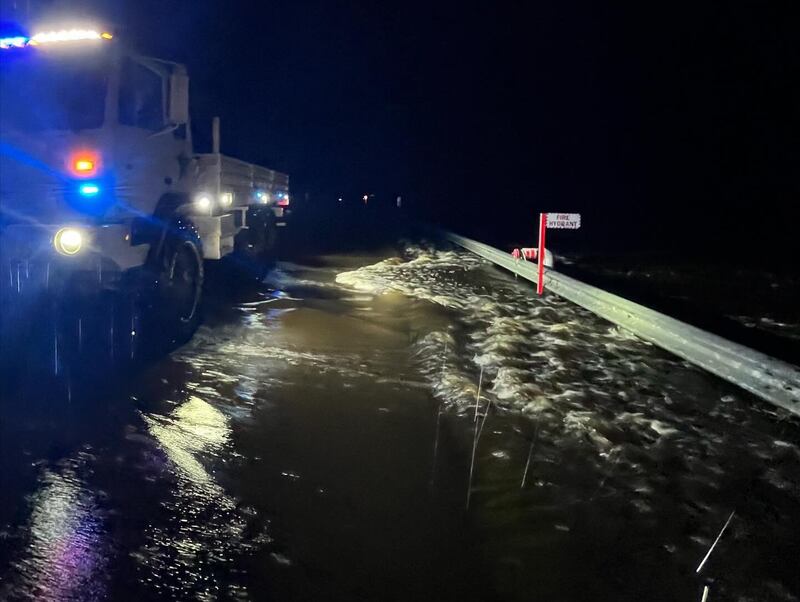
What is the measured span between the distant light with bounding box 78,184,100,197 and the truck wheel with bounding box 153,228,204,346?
1484 mm

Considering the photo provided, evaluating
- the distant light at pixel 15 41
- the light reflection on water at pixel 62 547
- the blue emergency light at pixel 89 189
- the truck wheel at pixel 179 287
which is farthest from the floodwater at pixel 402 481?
the distant light at pixel 15 41

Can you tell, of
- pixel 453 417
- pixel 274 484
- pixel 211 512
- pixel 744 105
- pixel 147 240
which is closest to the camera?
pixel 211 512

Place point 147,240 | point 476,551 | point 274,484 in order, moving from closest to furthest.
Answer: point 476,551 → point 274,484 → point 147,240

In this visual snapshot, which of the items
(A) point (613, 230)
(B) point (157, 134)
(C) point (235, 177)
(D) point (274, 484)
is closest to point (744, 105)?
(A) point (613, 230)

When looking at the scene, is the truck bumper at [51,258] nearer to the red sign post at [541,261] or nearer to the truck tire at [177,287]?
the truck tire at [177,287]

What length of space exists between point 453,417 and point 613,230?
33081 mm

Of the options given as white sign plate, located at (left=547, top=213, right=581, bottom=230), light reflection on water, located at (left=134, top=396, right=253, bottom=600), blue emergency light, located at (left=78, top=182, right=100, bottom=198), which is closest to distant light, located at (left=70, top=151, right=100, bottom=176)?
blue emergency light, located at (left=78, top=182, right=100, bottom=198)

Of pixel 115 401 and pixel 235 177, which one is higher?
pixel 235 177

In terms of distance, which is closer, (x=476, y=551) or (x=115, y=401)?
(x=476, y=551)

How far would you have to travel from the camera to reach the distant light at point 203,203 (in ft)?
36.3

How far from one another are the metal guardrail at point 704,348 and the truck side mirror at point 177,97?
6.28 meters

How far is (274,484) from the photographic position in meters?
4.95

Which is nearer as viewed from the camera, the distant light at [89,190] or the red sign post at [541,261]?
the distant light at [89,190]

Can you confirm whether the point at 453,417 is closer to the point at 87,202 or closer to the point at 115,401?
the point at 115,401
